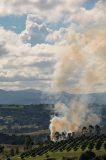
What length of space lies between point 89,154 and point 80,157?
16.1ft

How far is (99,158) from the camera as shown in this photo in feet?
601

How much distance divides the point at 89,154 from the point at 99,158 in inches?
406

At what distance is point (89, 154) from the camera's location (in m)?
193

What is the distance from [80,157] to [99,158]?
42.7 feet

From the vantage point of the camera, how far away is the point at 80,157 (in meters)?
193
